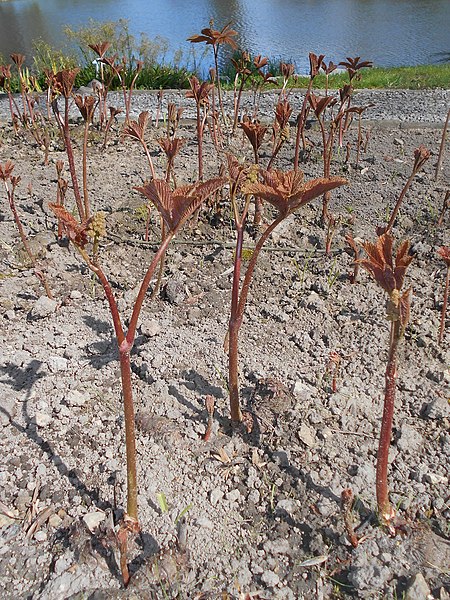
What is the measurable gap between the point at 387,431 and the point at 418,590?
465 mm

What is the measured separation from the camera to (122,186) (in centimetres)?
434

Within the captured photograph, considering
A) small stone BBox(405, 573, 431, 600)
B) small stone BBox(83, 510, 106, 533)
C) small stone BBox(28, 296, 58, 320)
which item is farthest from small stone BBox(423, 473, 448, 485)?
small stone BBox(28, 296, 58, 320)

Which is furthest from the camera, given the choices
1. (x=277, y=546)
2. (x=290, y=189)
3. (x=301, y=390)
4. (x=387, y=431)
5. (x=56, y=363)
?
(x=56, y=363)

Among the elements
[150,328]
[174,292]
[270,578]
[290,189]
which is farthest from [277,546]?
[174,292]

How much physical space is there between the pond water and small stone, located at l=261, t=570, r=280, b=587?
38.8ft

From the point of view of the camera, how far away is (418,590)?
1633 millimetres

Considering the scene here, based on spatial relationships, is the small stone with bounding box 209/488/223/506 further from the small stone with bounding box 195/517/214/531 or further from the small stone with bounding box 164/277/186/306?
the small stone with bounding box 164/277/186/306

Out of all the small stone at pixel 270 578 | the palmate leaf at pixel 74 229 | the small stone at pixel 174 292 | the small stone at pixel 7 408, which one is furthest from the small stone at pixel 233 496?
the small stone at pixel 174 292

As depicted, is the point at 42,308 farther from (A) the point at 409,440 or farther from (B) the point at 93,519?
(A) the point at 409,440

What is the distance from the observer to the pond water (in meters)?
14.7

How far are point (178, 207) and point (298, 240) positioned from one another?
92.3 inches

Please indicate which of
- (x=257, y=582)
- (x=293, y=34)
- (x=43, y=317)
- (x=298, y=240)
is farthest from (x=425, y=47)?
(x=257, y=582)

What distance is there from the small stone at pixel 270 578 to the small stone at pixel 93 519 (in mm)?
564

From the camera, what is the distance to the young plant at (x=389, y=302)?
1.33 m
